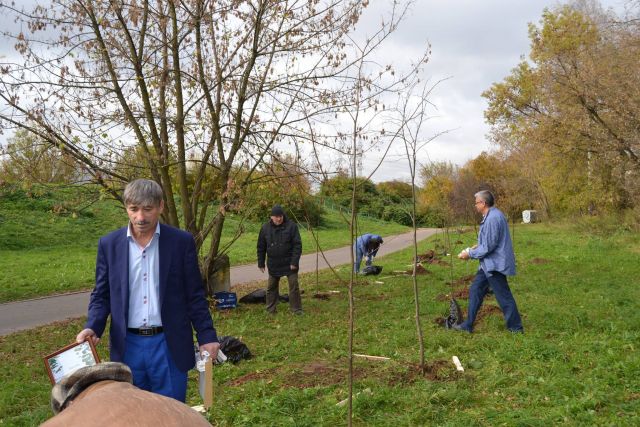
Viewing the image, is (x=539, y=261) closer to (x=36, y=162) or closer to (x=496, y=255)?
(x=496, y=255)

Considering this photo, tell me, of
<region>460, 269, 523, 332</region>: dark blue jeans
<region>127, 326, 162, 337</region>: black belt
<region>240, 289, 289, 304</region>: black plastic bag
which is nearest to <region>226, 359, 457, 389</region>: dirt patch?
<region>460, 269, 523, 332</region>: dark blue jeans

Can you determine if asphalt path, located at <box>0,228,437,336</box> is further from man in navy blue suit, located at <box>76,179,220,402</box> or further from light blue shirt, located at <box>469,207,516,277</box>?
man in navy blue suit, located at <box>76,179,220,402</box>

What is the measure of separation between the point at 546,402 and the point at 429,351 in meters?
2.10

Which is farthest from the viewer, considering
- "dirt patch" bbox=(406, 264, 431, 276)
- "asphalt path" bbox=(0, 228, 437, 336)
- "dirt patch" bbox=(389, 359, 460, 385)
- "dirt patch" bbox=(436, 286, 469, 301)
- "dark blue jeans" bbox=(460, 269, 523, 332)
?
"dirt patch" bbox=(406, 264, 431, 276)

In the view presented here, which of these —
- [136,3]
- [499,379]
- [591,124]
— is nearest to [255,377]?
[499,379]

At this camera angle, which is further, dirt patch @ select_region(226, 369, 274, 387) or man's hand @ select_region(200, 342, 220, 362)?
dirt patch @ select_region(226, 369, 274, 387)

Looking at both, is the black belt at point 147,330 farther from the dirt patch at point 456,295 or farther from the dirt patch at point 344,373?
the dirt patch at point 456,295

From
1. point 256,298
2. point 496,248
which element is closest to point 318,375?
point 496,248

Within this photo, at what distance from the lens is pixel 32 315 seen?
10969 mm

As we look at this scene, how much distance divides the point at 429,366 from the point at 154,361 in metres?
3.51

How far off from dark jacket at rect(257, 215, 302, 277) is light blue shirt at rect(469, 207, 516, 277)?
3.66 meters

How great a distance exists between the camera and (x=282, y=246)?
10078 mm

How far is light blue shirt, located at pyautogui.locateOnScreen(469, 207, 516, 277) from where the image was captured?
721 centimetres

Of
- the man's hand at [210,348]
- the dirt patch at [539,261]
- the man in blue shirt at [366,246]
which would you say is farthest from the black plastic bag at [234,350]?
the dirt patch at [539,261]
